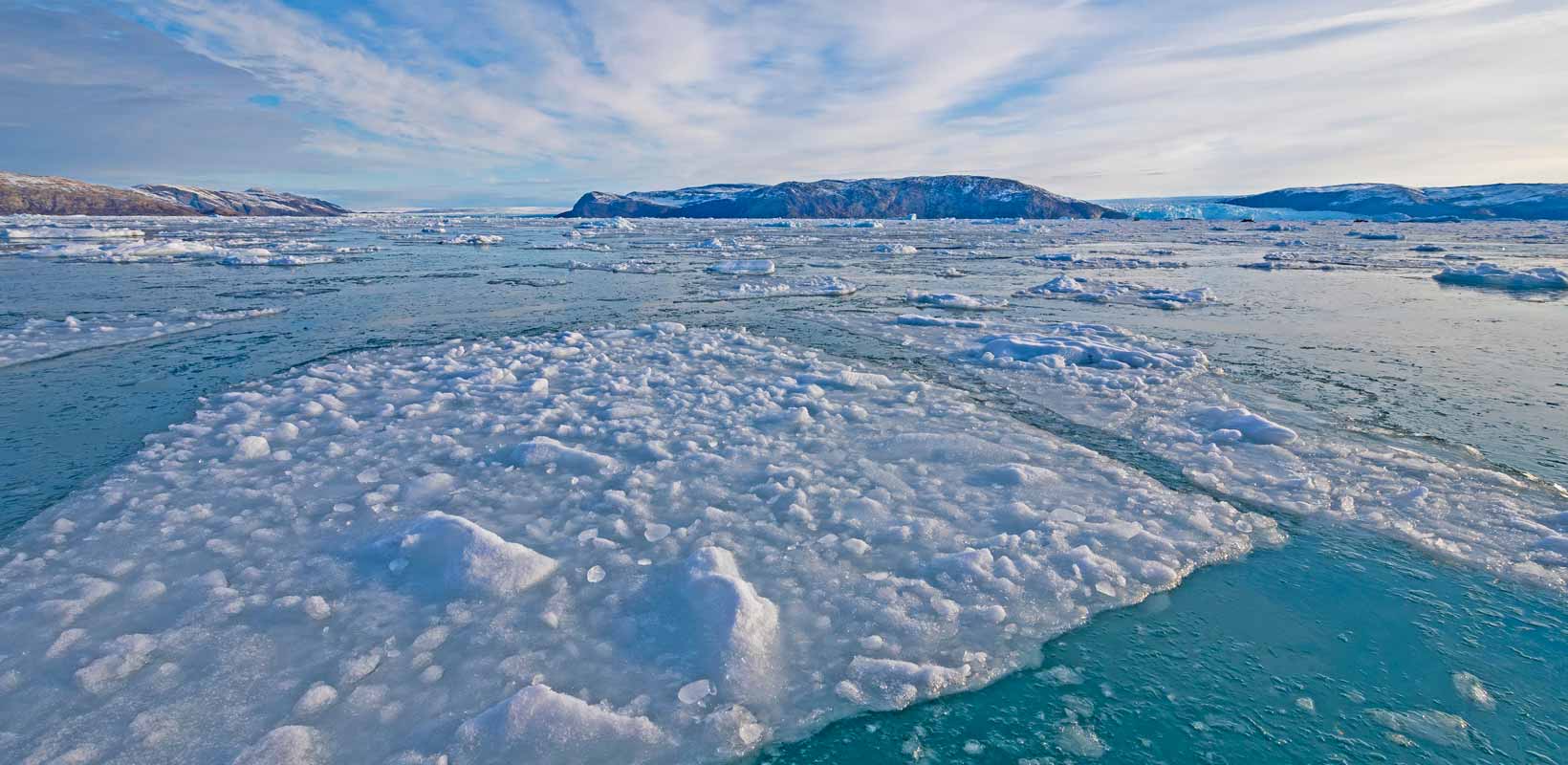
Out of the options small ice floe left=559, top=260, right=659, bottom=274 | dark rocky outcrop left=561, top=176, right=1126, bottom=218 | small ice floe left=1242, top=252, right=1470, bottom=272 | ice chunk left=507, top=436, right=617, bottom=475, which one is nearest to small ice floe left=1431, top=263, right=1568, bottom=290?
small ice floe left=1242, top=252, right=1470, bottom=272

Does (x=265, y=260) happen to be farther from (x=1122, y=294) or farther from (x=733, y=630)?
(x=733, y=630)

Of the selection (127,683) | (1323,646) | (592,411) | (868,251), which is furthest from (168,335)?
(868,251)

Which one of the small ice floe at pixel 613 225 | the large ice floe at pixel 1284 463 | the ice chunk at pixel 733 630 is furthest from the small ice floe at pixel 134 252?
the small ice floe at pixel 613 225

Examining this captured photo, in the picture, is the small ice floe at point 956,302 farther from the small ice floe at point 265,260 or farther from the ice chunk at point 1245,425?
the small ice floe at point 265,260

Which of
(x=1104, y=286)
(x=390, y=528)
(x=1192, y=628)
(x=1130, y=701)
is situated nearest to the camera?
(x=1130, y=701)

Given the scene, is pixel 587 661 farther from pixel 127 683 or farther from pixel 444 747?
pixel 127 683
